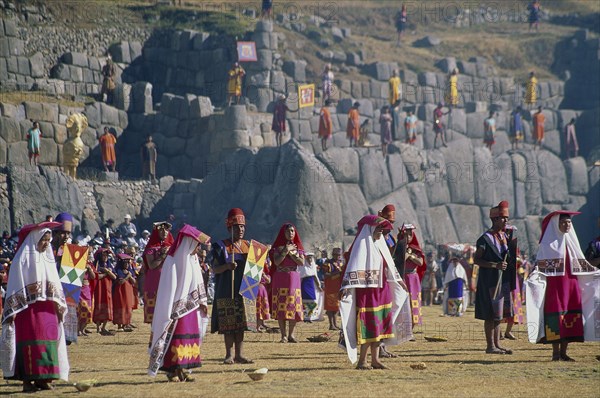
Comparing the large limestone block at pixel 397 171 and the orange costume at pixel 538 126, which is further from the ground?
the orange costume at pixel 538 126

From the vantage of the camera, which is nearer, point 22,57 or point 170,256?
point 170,256

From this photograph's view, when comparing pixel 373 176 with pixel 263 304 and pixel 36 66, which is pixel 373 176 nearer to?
pixel 36 66

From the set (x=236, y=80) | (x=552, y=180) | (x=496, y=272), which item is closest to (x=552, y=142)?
(x=552, y=180)

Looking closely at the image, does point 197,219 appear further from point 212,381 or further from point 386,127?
point 212,381

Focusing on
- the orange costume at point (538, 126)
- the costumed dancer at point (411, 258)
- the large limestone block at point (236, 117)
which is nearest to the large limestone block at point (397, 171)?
the large limestone block at point (236, 117)

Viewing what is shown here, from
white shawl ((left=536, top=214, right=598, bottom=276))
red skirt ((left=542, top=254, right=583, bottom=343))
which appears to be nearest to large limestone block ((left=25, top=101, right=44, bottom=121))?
white shawl ((left=536, top=214, right=598, bottom=276))

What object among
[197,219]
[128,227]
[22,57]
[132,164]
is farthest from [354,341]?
[22,57]

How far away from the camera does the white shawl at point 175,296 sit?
526 inches

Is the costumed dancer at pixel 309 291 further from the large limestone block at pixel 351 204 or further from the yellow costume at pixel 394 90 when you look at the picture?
the yellow costume at pixel 394 90

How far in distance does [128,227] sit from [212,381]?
994 inches

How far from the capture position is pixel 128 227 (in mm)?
38594

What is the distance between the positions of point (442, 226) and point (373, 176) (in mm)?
3988

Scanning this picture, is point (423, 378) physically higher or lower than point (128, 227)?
lower

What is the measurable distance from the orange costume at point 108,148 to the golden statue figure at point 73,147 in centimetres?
110
